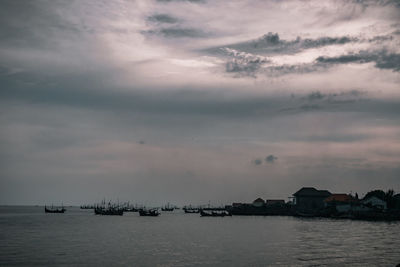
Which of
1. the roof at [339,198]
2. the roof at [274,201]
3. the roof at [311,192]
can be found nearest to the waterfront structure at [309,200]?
the roof at [311,192]

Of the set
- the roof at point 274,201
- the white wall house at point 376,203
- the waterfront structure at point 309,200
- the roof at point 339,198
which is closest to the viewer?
the white wall house at point 376,203

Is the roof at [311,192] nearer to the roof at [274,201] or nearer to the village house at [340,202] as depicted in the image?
the village house at [340,202]

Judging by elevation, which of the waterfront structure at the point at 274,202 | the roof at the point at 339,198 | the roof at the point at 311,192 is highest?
the roof at the point at 311,192

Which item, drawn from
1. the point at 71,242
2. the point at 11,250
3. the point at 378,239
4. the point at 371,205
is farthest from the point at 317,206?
the point at 11,250

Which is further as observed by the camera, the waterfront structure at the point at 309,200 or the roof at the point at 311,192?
the roof at the point at 311,192

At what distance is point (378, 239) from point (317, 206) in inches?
3666

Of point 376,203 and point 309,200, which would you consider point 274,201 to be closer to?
point 309,200

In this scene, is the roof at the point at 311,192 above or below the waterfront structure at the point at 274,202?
above

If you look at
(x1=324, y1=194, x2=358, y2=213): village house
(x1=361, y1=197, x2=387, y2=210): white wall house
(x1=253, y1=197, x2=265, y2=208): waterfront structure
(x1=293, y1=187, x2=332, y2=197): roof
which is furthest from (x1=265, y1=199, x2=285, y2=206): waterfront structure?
(x1=361, y1=197, x2=387, y2=210): white wall house

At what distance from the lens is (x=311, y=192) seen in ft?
516

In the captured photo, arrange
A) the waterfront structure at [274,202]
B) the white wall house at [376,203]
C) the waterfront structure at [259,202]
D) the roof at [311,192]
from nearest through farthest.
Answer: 1. the white wall house at [376,203]
2. the roof at [311,192]
3. the waterfront structure at [274,202]
4. the waterfront structure at [259,202]

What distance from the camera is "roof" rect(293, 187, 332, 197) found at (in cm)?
15550

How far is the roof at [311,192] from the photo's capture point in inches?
6122

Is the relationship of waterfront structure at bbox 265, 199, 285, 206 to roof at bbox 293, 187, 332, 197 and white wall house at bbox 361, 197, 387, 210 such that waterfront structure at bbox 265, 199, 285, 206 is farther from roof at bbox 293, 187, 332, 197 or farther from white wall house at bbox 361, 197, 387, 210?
white wall house at bbox 361, 197, 387, 210
